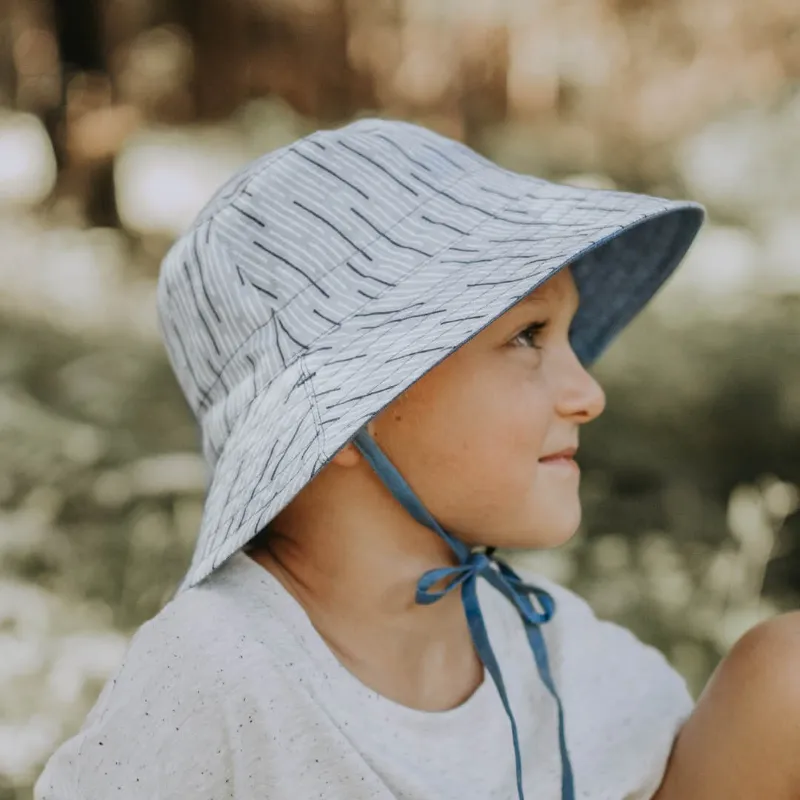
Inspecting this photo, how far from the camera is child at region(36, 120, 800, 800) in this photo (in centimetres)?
119

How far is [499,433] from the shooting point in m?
1.32

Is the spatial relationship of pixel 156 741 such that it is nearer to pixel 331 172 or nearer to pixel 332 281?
pixel 332 281

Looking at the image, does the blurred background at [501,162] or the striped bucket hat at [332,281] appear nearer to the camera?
the striped bucket hat at [332,281]

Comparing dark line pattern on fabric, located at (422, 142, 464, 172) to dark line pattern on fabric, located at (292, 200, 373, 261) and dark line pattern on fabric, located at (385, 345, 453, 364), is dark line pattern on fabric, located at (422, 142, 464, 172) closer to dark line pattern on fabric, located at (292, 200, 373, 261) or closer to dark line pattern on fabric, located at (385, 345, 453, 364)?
dark line pattern on fabric, located at (292, 200, 373, 261)

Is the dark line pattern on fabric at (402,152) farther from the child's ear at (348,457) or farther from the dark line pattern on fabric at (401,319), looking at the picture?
the child's ear at (348,457)

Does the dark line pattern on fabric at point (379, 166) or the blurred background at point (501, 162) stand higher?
the dark line pattern on fabric at point (379, 166)

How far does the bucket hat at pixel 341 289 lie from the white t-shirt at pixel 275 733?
5 cm

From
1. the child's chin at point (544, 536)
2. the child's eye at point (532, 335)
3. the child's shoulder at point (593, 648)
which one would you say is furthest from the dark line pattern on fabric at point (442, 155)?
the child's shoulder at point (593, 648)

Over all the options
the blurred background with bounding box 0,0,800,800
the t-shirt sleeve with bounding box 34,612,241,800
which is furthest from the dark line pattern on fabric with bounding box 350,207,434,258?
the blurred background with bounding box 0,0,800,800

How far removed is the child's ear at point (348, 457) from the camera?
1.32 metres

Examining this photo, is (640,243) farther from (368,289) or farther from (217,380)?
(217,380)

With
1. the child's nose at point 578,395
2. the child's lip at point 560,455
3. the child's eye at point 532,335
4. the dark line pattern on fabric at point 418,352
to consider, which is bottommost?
the child's lip at point 560,455

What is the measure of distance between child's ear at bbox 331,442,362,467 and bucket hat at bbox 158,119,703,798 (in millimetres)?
19

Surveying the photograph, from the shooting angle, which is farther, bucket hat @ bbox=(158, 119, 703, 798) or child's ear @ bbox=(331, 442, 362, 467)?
child's ear @ bbox=(331, 442, 362, 467)
